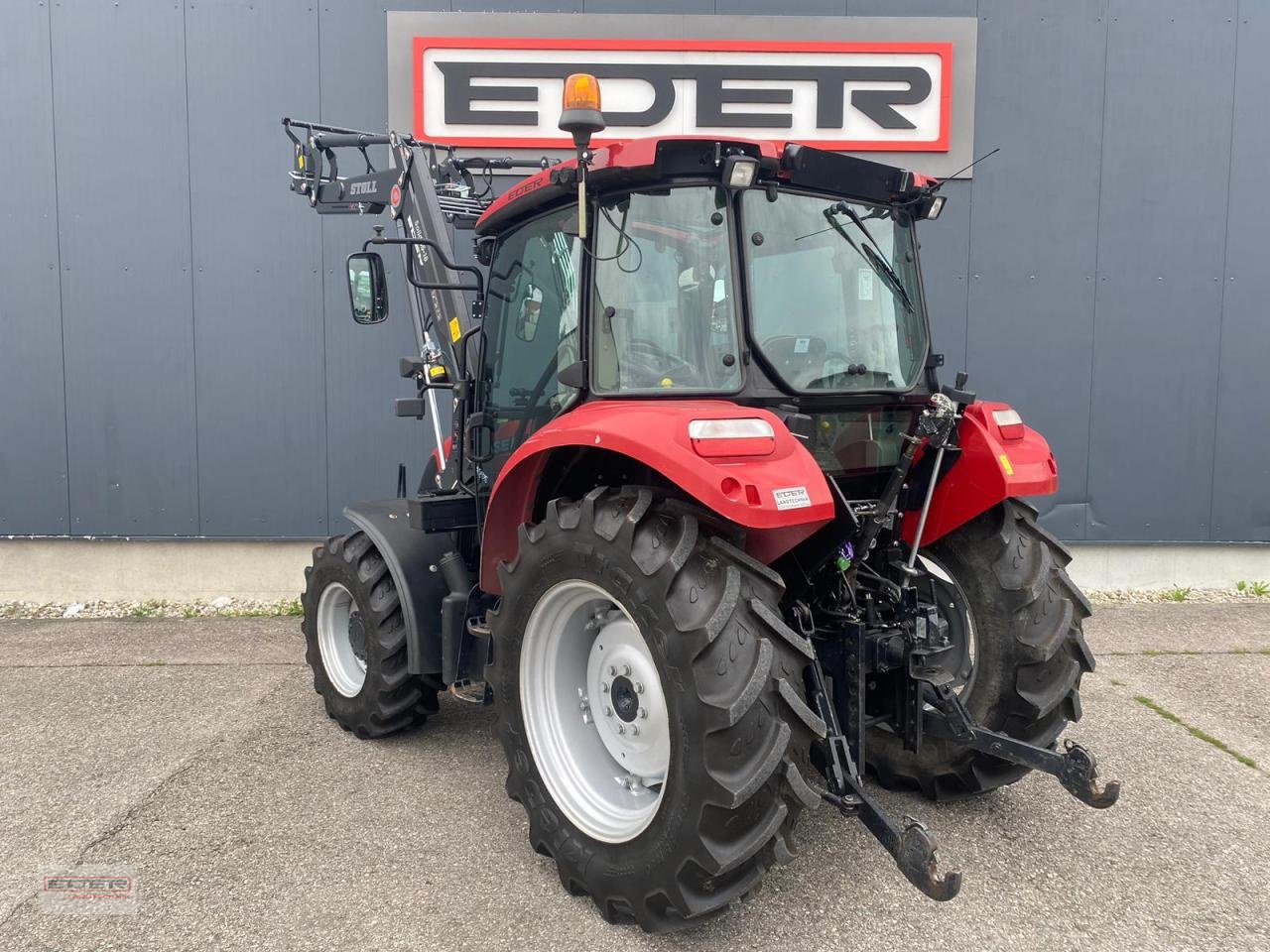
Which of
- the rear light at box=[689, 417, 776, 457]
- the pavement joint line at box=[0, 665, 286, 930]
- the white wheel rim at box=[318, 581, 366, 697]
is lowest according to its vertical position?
the pavement joint line at box=[0, 665, 286, 930]

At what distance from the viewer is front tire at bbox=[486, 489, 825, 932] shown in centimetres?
209

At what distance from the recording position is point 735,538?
7.82 ft

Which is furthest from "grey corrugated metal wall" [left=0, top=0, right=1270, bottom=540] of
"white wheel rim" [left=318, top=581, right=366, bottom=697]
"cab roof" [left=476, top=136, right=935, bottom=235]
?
"cab roof" [left=476, top=136, right=935, bottom=235]

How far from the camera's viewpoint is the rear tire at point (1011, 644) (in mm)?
2824

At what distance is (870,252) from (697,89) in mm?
3571

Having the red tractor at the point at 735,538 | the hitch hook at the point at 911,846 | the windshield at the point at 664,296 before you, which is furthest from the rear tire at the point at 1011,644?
the windshield at the point at 664,296

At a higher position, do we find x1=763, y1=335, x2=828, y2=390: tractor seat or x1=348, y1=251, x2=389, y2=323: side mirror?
x1=348, y1=251, x2=389, y2=323: side mirror

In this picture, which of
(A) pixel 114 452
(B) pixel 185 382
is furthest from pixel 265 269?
(A) pixel 114 452

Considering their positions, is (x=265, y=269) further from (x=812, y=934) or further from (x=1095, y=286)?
(x=1095, y=286)

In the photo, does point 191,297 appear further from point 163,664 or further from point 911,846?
point 911,846

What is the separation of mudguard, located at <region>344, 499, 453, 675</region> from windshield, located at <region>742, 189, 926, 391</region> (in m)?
1.83

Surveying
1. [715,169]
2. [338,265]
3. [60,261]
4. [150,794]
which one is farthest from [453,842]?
[60,261]

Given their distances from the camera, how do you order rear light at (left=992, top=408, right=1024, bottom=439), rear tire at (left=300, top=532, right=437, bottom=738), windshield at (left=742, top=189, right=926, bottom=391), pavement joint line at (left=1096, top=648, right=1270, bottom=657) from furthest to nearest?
pavement joint line at (left=1096, top=648, right=1270, bottom=657)
rear tire at (left=300, top=532, right=437, bottom=738)
rear light at (left=992, top=408, right=1024, bottom=439)
windshield at (left=742, top=189, right=926, bottom=391)

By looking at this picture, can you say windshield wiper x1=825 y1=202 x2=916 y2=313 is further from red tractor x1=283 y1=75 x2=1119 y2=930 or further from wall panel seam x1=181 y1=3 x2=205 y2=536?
wall panel seam x1=181 y1=3 x2=205 y2=536
